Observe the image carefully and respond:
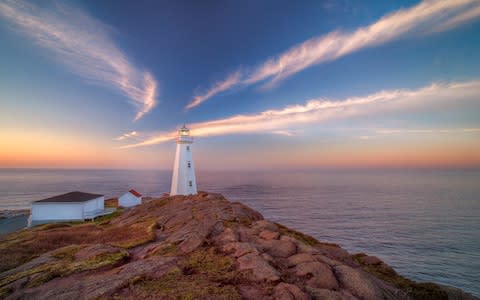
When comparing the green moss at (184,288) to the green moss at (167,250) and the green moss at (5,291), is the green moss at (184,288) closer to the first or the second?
the green moss at (167,250)

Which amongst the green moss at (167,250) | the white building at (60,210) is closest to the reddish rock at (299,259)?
the green moss at (167,250)

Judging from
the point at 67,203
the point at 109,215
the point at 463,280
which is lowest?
the point at 463,280

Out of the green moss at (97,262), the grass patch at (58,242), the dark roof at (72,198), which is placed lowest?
the grass patch at (58,242)

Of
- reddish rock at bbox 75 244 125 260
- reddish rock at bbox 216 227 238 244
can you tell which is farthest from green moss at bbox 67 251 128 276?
reddish rock at bbox 216 227 238 244

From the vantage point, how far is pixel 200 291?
6.42 meters

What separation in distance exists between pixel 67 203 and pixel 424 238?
179 feet

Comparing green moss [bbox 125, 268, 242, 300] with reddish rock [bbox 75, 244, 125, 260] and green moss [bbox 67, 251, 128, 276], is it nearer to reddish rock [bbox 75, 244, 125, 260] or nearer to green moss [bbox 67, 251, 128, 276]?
green moss [bbox 67, 251, 128, 276]

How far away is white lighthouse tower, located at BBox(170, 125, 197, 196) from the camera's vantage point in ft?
110

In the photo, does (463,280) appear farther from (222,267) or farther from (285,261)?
(222,267)

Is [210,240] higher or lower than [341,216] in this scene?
higher

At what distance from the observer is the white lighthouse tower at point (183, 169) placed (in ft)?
110

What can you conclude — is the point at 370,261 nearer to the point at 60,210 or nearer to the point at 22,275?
the point at 22,275

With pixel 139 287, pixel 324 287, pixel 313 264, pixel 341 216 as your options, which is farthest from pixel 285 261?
pixel 341 216

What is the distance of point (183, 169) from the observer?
34188mm
